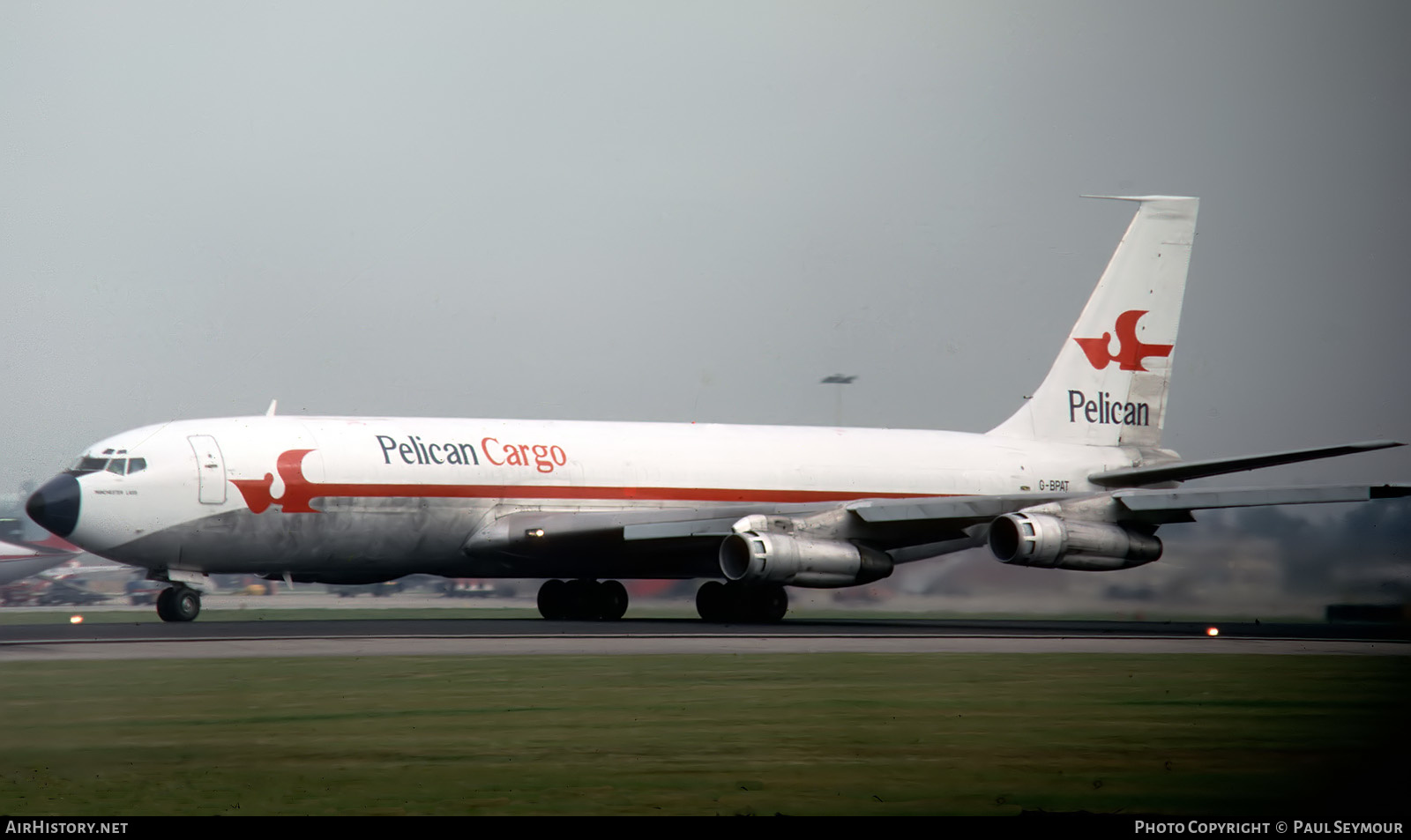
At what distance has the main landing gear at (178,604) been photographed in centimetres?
2939

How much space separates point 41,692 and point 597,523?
709 inches

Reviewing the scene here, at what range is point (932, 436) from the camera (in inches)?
1513

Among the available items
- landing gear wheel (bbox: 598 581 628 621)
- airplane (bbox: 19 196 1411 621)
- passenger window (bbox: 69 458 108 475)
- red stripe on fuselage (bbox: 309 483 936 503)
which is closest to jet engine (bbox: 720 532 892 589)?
airplane (bbox: 19 196 1411 621)

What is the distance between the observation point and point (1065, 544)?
30.7 m

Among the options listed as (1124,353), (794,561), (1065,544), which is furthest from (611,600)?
(1124,353)

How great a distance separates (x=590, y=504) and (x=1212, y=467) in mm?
13347

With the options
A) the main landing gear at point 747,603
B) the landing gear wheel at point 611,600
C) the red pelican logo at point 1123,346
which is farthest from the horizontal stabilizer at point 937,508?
the red pelican logo at point 1123,346

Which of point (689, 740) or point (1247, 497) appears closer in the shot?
point (689, 740)

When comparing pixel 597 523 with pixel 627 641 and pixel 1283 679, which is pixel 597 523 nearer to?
pixel 627 641

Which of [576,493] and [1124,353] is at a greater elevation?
[1124,353]

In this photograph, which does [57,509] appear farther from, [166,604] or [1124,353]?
[1124,353]

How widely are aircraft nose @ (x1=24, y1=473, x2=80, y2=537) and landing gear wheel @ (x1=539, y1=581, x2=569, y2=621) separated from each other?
34.4 ft

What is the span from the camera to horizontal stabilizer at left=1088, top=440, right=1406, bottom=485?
30859mm

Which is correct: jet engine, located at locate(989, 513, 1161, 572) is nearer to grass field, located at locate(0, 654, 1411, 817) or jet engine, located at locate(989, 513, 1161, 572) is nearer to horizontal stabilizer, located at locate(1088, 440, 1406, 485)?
horizontal stabilizer, located at locate(1088, 440, 1406, 485)
